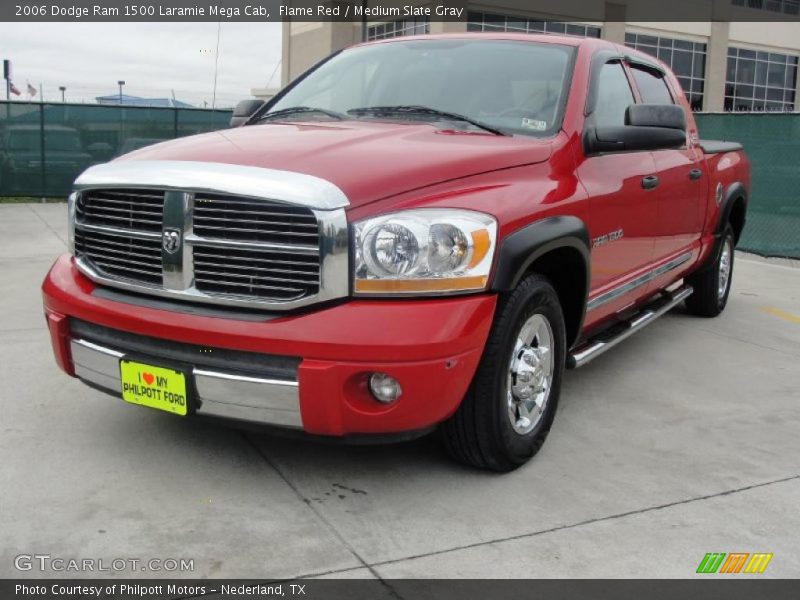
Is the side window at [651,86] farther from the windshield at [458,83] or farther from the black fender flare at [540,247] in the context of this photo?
the black fender flare at [540,247]

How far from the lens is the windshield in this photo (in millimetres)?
4055

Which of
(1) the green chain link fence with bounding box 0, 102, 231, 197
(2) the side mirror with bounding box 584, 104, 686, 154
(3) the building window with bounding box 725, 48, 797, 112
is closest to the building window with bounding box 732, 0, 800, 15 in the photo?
(3) the building window with bounding box 725, 48, 797, 112

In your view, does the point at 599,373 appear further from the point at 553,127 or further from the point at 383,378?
the point at 383,378

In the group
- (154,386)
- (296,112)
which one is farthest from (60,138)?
(154,386)

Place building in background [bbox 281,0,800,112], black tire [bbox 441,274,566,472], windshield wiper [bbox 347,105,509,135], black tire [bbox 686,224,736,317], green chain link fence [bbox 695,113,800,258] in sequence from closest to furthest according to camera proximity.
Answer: black tire [bbox 441,274,566,472], windshield wiper [bbox 347,105,509,135], black tire [bbox 686,224,736,317], green chain link fence [bbox 695,113,800,258], building in background [bbox 281,0,800,112]

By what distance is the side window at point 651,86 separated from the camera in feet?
16.9

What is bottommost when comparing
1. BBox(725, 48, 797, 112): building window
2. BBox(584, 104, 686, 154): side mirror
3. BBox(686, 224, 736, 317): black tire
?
BBox(686, 224, 736, 317): black tire

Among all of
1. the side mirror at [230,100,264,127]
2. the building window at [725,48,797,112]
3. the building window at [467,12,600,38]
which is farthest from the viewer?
the building window at [725,48,797,112]

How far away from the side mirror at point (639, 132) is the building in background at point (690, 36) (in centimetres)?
2613

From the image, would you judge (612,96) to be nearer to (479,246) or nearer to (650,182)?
(650,182)

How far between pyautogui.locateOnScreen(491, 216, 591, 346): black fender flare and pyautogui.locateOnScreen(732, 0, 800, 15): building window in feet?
125

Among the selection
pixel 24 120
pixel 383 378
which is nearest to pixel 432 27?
pixel 24 120

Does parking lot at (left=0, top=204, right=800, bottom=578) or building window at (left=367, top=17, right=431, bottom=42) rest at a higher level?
building window at (left=367, top=17, right=431, bottom=42)
